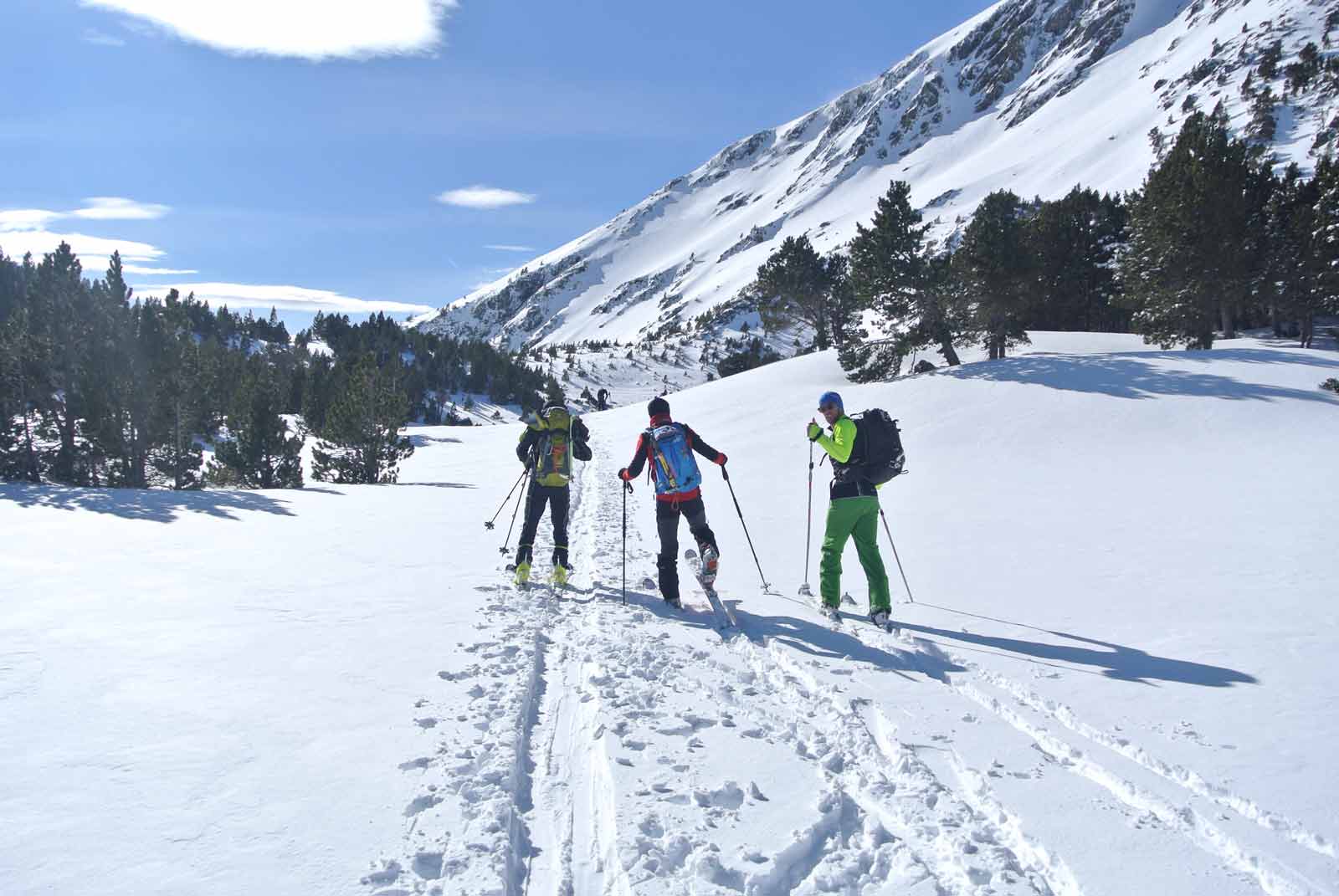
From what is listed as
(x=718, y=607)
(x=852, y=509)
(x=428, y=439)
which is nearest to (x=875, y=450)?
(x=852, y=509)

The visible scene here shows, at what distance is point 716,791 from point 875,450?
13.2 ft

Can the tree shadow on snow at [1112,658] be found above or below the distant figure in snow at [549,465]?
below

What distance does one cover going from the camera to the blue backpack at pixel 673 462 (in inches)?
320

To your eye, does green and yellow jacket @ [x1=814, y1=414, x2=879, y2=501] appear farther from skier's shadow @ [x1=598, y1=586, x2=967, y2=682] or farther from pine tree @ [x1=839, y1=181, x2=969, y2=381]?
pine tree @ [x1=839, y1=181, x2=969, y2=381]

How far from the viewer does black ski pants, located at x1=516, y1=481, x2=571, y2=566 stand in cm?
888

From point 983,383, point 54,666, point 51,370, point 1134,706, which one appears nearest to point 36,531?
point 54,666

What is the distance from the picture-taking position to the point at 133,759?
3.91 meters

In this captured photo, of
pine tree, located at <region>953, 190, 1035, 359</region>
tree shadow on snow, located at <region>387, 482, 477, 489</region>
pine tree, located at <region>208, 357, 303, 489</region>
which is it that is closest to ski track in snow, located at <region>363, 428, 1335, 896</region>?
tree shadow on snow, located at <region>387, 482, 477, 489</region>

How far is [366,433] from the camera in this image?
83.0 ft

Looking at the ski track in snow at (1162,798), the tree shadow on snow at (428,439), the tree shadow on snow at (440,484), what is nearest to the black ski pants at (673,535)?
the ski track in snow at (1162,798)

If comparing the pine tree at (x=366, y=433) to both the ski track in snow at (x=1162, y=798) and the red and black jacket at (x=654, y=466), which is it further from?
the ski track in snow at (x=1162, y=798)

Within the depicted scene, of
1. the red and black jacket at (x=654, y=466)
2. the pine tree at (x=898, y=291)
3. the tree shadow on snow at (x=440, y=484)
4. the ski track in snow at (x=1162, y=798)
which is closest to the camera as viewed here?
the ski track in snow at (x=1162, y=798)

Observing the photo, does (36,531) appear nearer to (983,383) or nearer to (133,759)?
(133,759)

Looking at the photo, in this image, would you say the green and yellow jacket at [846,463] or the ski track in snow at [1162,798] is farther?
the green and yellow jacket at [846,463]
